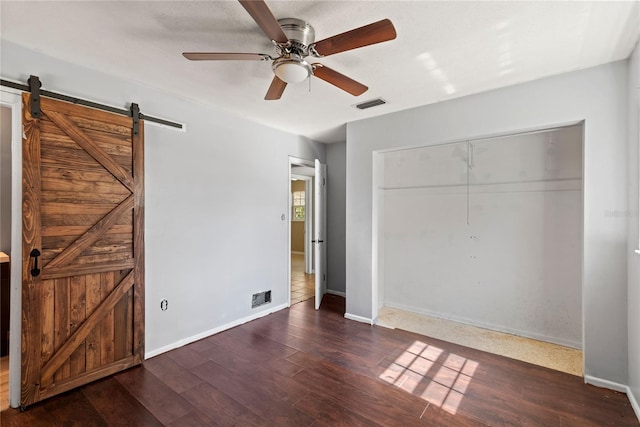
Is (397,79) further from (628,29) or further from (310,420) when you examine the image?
(310,420)

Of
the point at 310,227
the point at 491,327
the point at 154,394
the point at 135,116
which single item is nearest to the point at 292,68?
the point at 135,116

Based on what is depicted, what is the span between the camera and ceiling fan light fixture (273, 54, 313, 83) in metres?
1.92

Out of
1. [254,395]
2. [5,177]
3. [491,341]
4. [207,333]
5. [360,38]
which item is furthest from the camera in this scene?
[207,333]

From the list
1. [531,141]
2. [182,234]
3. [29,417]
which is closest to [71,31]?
[182,234]

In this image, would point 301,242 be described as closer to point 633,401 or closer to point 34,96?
point 34,96

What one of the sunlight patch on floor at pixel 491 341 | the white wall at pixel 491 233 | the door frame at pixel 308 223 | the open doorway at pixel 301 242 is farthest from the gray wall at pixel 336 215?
the door frame at pixel 308 223

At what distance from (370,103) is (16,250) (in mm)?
3338

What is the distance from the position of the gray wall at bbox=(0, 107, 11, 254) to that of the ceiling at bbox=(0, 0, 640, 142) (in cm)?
116

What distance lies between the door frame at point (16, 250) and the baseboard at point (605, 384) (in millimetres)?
4389

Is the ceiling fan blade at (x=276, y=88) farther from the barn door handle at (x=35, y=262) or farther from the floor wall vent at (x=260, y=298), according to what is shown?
the floor wall vent at (x=260, y=298)

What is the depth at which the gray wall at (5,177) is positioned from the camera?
2.77m

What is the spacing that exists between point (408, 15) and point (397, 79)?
0.89 m

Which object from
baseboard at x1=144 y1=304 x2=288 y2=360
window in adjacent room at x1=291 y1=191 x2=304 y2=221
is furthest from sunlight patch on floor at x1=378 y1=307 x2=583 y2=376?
window in adjacent room at x1=291 y1=191 x2=304 y2=221

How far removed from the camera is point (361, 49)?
7.22ft
